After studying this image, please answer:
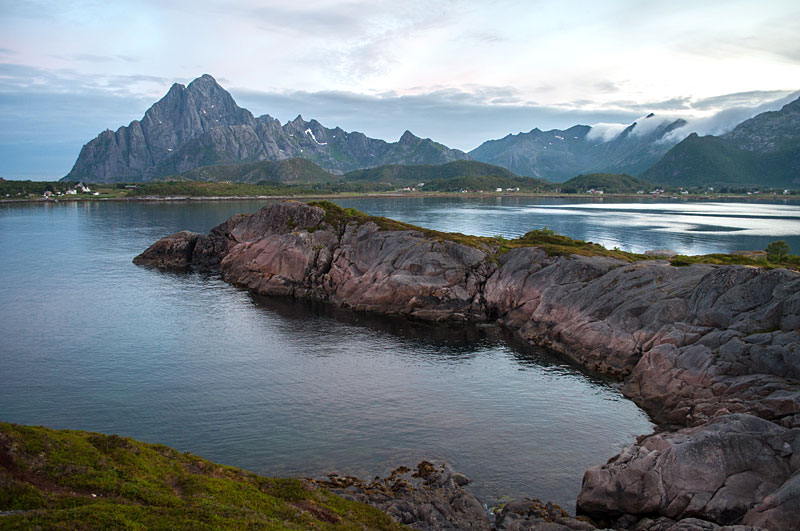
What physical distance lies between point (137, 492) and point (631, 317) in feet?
→ 154

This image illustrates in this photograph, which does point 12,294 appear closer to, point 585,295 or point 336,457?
point 336,457

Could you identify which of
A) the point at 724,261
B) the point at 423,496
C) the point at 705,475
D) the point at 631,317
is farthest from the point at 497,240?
the point at 423,496

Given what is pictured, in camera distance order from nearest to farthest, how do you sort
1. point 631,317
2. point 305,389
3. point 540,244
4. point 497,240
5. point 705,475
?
1. point 705,475
2. point 305,389
3. point 631,317
4. point 540,244
5. point 497,240

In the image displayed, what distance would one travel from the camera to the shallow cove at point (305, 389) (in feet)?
117

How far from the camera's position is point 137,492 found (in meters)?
20.9

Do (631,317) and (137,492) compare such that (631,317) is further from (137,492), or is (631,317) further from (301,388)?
(137,492)

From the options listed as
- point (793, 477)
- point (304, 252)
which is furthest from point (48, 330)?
point (793, 477)

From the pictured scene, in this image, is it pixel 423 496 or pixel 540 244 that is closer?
pixel 423 496

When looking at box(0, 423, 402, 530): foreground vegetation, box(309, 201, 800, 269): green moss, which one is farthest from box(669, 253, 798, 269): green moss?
box(0, 423, 402, 530): foreground vegetation

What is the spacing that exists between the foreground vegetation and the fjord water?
704cm

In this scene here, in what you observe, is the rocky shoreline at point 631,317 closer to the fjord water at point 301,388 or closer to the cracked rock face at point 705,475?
the cracked rock face at point 705,475

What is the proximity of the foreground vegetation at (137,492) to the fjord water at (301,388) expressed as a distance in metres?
7.04

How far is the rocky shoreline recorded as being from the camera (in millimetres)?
28016

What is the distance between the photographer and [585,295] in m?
60.4
